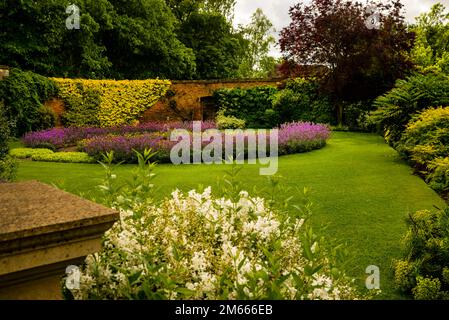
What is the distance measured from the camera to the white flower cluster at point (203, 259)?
1.77 m

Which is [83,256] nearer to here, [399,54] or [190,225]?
[190,225]

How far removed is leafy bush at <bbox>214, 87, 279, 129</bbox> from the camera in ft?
76.6

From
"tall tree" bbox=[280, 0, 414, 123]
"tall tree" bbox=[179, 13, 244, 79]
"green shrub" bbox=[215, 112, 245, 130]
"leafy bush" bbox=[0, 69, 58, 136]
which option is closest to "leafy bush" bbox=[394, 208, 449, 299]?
"tall tree" bbox=[280, 0, 414, 123]

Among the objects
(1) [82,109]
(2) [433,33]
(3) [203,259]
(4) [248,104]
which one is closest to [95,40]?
(1) [82,109]

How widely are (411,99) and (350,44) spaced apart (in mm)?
9196

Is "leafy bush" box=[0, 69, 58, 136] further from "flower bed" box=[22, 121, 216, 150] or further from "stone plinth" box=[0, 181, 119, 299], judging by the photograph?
"stone plinth" box=[0, 181, 119, 299]

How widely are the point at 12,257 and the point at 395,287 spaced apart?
3471mm

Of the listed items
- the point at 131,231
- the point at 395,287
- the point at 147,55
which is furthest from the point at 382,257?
the point at 147,55

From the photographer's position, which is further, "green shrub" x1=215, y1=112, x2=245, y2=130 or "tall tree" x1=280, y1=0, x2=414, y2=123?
"green shrub" x1=215, y1=112, x2=245, y2=130

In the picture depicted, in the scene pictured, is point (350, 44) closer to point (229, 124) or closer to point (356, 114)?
point (356, 114)

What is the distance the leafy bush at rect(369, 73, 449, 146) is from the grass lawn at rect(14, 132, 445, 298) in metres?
1.12

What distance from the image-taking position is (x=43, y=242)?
1.51m

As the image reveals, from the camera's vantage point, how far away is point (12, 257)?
1452 mm

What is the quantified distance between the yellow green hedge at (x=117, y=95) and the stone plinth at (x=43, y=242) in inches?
811
